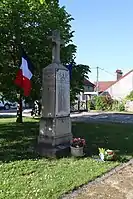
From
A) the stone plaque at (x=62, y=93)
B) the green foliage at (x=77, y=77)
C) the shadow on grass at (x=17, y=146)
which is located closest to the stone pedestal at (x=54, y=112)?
the stone plaque at (x=62, y=93)

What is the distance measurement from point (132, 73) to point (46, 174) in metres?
41.9

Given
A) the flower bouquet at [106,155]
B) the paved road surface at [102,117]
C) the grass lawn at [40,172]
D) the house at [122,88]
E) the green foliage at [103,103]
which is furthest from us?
the house at [122,88]

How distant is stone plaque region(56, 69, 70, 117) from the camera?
30.5 ft

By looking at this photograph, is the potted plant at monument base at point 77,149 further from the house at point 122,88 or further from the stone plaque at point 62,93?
the house at point 122,88

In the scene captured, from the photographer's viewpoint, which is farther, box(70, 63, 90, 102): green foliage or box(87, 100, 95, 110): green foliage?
box(87, 100, 95, 110): green foliage

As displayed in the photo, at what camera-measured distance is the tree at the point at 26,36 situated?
1302 cm

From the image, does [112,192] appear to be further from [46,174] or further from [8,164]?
[8,164]

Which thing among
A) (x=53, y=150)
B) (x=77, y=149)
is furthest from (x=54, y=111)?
(x=77, y=149)

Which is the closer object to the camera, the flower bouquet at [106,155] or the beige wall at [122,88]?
the flower bouquet at [106,155]

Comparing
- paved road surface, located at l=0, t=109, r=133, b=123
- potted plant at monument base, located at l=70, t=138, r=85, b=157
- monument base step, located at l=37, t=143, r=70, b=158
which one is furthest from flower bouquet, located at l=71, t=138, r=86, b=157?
paved road surface, located at l=0, t=109, r=133, b=123

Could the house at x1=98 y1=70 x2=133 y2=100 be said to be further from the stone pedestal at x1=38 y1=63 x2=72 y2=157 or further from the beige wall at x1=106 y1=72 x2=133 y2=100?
the stone pedestal at x1=38 y1=63 x2=72 y2=157

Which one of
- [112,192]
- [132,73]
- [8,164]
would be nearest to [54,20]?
[8,164]

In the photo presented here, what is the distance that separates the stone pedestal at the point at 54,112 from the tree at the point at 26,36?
→ 3.77 metres

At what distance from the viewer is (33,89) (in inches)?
567
